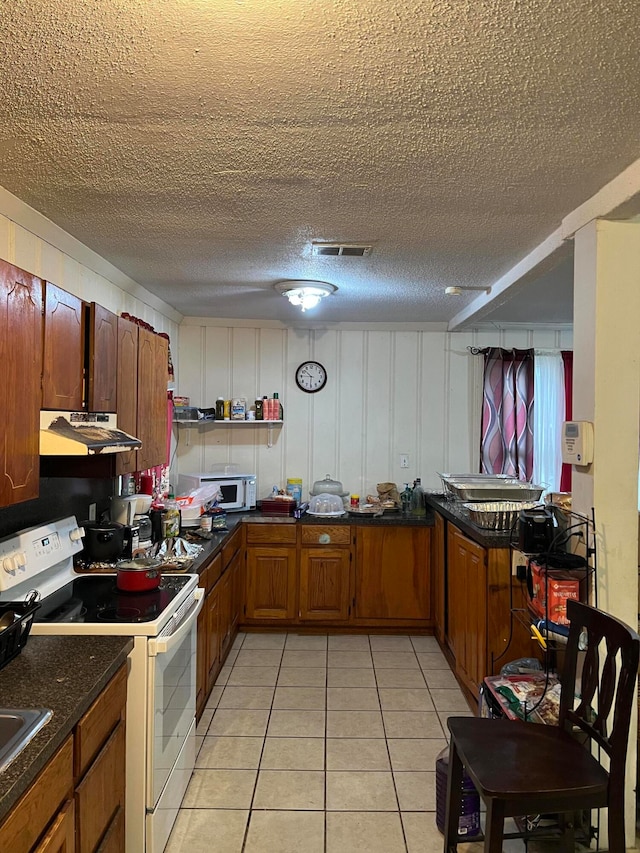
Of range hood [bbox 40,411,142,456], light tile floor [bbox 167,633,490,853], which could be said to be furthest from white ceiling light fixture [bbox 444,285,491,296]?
light tile floor [bbox 167,633,490,853]

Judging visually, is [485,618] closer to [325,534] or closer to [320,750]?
[320,750]

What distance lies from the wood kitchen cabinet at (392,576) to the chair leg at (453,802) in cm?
221

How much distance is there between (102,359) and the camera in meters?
2.31

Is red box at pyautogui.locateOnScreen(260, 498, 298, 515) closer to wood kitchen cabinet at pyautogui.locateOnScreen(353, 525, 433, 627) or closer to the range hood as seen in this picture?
wood kitchen cabinet at pyautogui.locateOnScreen(353, 525, 433, 627)

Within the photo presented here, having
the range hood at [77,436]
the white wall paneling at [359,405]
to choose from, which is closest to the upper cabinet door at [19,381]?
the range hood at [77,436]

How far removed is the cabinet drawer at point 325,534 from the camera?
3.99 m

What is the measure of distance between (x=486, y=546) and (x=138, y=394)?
→ 192cm

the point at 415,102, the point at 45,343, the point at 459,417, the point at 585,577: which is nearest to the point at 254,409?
the point at 459,417

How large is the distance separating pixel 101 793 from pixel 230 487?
2.69 m

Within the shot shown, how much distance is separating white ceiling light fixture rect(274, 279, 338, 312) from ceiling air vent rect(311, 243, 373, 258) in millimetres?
535

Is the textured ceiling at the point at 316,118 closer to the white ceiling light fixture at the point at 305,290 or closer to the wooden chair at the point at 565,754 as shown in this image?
the white ceiling light fixture at the point at 305,290

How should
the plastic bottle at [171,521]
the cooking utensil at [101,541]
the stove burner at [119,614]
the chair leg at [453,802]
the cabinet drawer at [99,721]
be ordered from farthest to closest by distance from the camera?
the plastic bottle at [171,521]
the cooking utensil at [101,541]
the stove burner at [119,614]
the chair leg at [453,802]
the cabinet drawer at [99,721]

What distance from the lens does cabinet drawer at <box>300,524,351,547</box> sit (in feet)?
13.1

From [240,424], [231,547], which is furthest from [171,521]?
[240,424]
